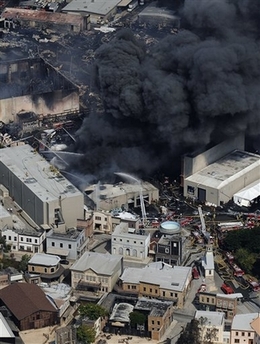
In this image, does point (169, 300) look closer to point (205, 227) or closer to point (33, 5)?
point (205, 227)

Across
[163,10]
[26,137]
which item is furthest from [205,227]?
[163,10]

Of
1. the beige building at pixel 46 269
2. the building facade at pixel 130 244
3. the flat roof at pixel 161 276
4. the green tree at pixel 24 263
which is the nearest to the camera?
the flat roof at pixel 161 276

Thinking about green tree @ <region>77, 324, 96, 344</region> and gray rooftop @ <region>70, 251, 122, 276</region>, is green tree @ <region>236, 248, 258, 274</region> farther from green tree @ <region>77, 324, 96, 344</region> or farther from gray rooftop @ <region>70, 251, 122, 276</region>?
green tree @ <region>77, 324, 96, 344</region>

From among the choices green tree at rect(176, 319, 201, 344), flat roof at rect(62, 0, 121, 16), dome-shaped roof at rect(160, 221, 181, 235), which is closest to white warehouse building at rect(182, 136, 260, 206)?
dome-shaped roof at rect(160, 221, 181, 235)

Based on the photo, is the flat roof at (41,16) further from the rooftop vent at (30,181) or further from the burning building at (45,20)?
the rooftop vent at (30,181)

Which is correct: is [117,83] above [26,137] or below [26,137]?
above

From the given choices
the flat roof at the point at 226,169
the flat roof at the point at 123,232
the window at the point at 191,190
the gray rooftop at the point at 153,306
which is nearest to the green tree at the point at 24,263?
the flat roof at the point at 123,232

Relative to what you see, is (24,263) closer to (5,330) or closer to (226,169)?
(5,330)
